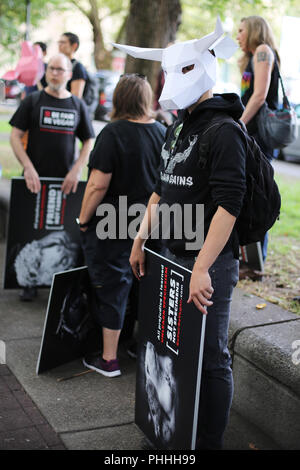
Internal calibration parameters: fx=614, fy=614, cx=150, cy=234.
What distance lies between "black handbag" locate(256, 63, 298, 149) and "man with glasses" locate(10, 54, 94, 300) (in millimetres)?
1564

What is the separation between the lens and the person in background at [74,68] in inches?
242


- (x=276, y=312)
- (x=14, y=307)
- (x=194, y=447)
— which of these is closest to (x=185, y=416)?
(x=194, y=447)

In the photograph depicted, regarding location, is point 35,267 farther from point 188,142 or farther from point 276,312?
point 188,142

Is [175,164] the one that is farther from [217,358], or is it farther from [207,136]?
[217,358]

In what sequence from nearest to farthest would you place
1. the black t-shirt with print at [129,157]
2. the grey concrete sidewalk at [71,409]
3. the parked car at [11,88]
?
1. the grey concrete sidewalk at [71,409]
2. the black t-shirt with print at [129,157]
3. the parked car at [11,88]

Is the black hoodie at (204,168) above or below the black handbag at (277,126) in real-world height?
below

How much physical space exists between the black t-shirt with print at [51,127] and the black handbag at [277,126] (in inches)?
61.7

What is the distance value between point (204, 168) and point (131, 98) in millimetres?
1419

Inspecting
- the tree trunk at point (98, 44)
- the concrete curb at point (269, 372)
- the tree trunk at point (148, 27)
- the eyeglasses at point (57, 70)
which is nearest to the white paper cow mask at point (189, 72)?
the concrete curb at point (269, 372)

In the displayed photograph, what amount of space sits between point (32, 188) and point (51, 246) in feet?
1.82

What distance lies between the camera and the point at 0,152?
42.9 feet

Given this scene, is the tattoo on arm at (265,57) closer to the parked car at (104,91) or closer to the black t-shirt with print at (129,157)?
the black t-shirt with print at (129,157)

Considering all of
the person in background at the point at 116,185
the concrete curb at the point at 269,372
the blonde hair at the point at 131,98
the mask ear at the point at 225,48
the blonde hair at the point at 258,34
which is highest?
the blonde hair at the point at 258,34

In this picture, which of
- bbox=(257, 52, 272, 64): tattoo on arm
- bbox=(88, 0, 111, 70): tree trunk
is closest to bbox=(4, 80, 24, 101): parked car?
bbox=(257, 52, 272, 64): tattoo on arm
